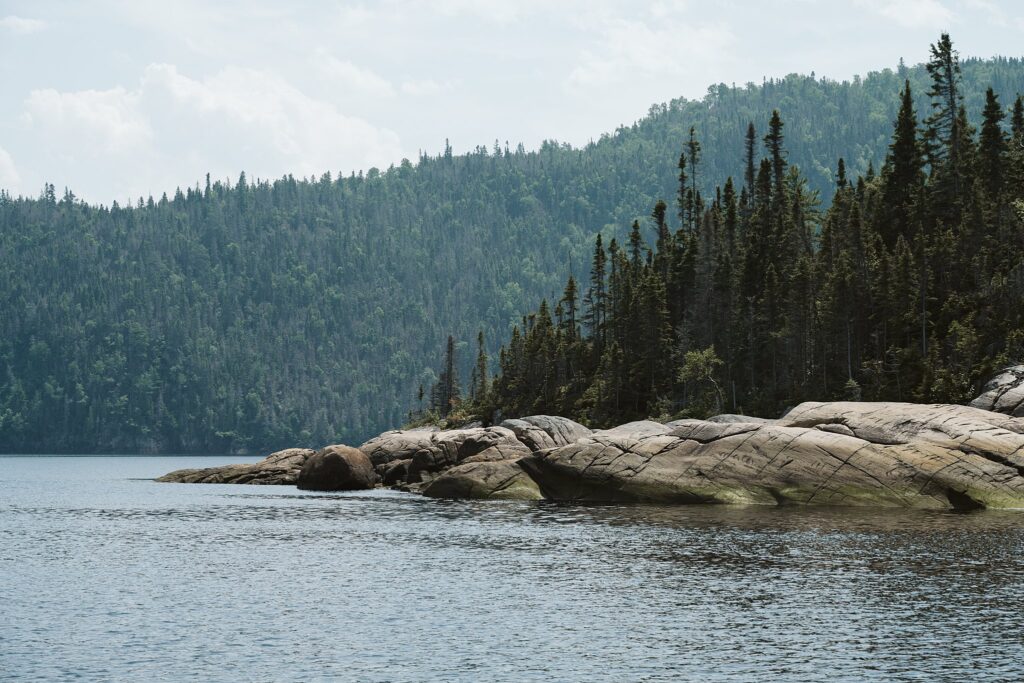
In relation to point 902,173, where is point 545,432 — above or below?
below

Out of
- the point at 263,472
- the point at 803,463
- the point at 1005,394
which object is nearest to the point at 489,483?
the point at 803,463

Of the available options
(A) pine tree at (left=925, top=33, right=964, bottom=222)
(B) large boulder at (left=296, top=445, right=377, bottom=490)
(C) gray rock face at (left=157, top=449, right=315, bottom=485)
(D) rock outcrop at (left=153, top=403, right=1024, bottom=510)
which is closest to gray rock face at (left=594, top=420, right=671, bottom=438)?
(D) rock outcrop at (left=153, top=403, right=1024, bottom=510)

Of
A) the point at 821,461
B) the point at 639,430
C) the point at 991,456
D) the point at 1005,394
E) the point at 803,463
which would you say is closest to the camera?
the point at 991,456

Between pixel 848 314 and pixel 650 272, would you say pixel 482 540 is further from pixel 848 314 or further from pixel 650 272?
pixel 650 272

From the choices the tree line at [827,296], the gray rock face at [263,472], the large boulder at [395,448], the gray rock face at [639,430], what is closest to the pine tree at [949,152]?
the tree line at [827,296]

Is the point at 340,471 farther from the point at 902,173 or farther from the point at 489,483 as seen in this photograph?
the point at 902,173

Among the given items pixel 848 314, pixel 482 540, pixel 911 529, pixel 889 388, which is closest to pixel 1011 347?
pixel 889 388

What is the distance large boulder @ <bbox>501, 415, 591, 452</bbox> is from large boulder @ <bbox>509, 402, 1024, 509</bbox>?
12909mm

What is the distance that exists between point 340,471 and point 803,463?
43.2 m

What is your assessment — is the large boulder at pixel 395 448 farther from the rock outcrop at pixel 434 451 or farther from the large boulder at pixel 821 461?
the large boulder at pixel 821 461

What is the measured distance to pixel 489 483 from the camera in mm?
75688

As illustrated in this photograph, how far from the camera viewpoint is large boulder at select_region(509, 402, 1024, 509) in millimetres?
60219

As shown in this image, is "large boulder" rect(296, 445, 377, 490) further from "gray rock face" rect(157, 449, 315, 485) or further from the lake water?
the lake water

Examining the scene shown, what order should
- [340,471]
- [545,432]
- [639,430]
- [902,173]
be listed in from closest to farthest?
1. [639,430]
2. [545,432]
3. [340,471]
4. [902,173]
